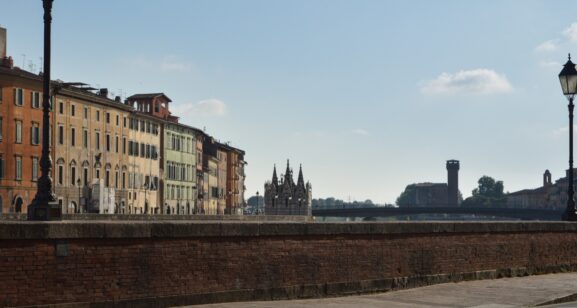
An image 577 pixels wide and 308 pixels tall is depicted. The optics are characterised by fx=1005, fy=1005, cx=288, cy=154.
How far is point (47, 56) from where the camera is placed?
17406 mm

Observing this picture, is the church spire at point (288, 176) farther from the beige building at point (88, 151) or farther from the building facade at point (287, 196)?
the beige building at point (88, 151)

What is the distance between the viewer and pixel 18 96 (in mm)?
73188

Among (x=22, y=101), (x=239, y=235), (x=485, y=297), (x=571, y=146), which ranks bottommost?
(x=485, y=297)

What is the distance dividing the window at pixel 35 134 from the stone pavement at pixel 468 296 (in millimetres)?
58081

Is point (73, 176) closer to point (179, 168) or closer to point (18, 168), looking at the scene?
point (18, 168)

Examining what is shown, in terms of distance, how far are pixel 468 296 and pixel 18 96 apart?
59.9 m

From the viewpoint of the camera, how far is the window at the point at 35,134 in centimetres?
7462

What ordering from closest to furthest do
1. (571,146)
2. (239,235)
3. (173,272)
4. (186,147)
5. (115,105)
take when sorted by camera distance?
(173,272) < (239,235) < (571,146) < (115,105) < (186,147)

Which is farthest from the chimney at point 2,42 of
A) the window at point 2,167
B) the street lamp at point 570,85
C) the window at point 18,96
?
the street lamp at point 570,85

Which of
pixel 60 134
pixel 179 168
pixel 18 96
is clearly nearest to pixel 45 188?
pixel 18 96

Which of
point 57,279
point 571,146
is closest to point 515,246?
point 571,146

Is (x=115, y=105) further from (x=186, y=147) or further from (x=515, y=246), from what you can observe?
(x=515, y=246)

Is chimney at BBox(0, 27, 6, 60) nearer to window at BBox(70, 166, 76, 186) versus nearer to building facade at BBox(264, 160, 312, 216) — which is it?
window at BBox(70, 166, 76, 186)

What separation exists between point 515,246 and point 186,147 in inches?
3822
